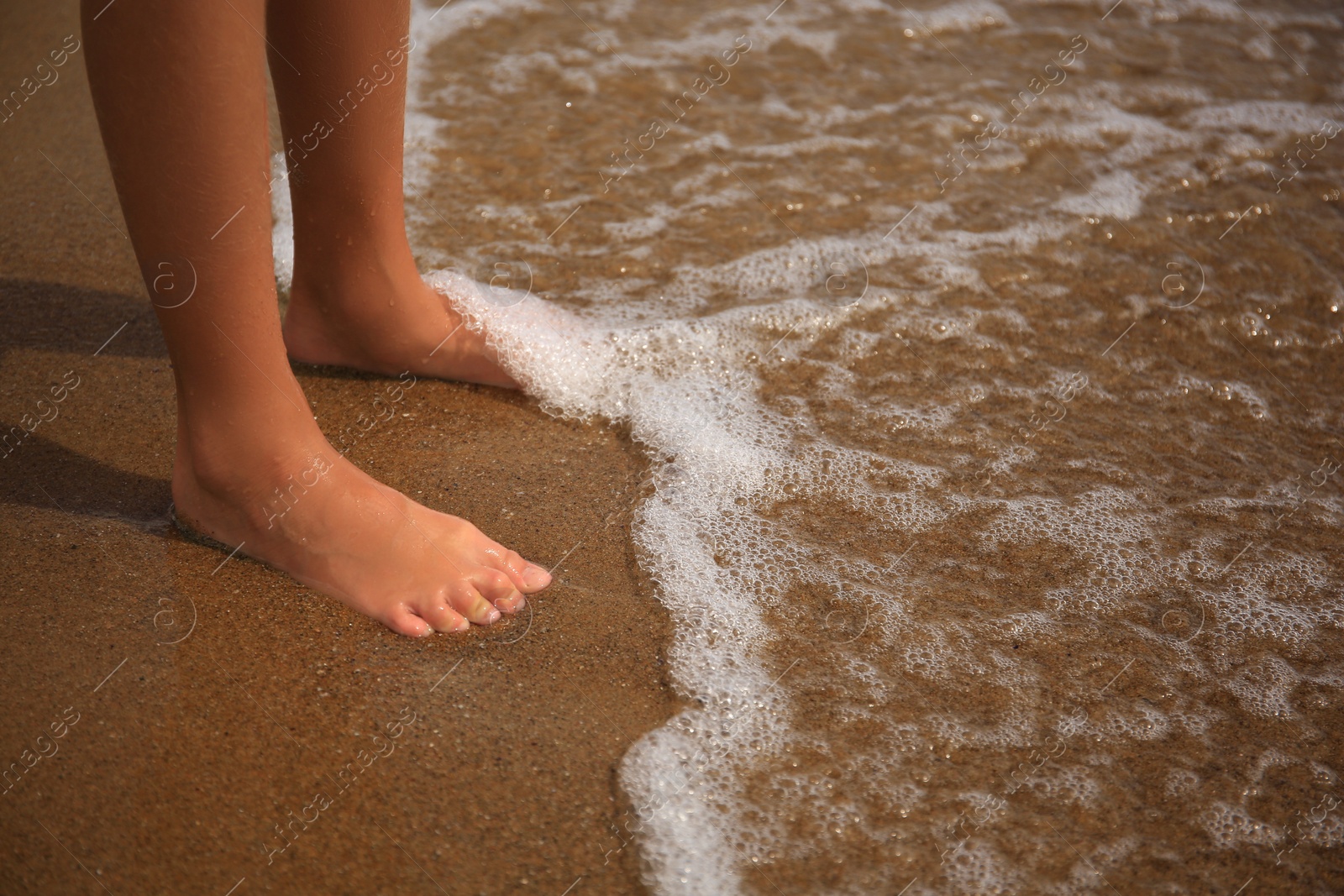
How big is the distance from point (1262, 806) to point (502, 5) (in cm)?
310

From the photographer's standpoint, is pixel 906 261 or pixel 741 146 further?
pixel 741 146

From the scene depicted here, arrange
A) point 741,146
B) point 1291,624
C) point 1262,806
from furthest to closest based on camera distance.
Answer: point 741,146
point 1291,624
point 1262,806

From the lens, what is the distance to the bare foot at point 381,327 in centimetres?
173

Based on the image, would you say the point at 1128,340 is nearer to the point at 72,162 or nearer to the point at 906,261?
the point at 906,261

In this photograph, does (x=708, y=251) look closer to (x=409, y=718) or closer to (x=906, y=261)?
(x=906, y=261)

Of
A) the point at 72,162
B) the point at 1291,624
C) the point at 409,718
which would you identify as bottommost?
the point at 1291,624

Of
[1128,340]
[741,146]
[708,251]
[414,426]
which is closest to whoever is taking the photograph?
[414,426]

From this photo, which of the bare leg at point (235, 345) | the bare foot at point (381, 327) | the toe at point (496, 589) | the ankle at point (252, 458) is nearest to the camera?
the bare leg at point (235, 345)

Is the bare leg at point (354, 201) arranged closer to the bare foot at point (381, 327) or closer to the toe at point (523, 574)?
the bare foot at point (381, 327)

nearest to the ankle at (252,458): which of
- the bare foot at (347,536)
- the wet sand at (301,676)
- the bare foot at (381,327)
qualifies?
the bare foot at (347,536)

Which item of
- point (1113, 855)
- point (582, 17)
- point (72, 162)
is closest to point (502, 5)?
point (582, 17)

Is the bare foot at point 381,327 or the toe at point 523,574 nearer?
the toe at point 523,574

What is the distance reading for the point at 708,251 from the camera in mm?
2359

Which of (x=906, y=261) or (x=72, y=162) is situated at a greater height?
(x=72, y=162)
